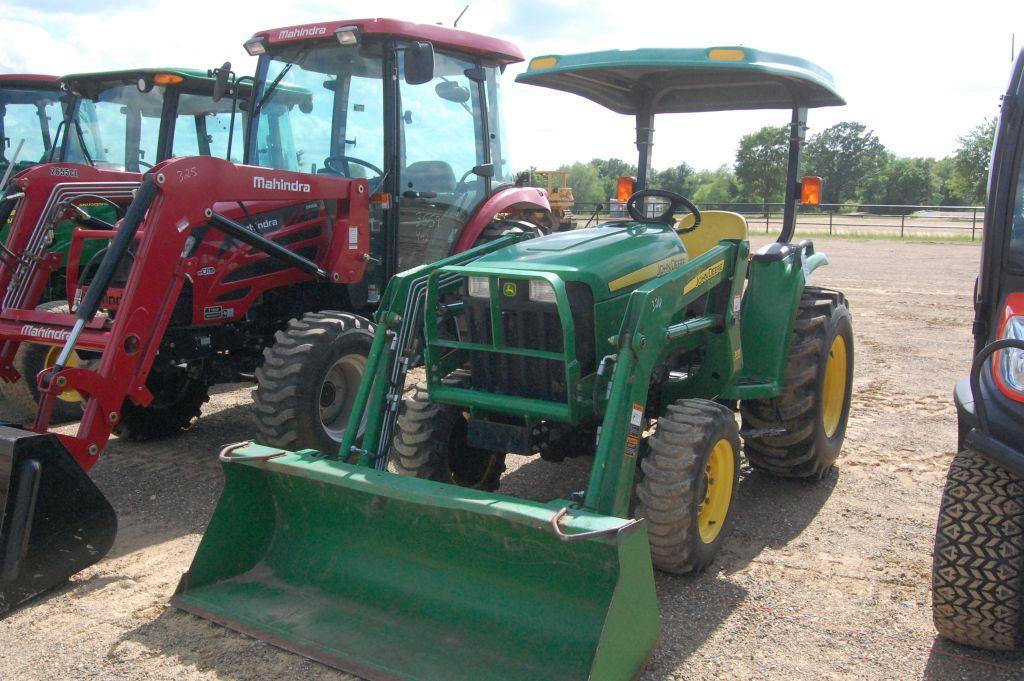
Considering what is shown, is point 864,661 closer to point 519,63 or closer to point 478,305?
point 478,305

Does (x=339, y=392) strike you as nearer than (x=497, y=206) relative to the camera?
Yes

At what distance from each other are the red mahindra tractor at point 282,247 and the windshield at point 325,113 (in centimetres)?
1

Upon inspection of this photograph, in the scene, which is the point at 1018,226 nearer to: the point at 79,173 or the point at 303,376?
the point at 303,376

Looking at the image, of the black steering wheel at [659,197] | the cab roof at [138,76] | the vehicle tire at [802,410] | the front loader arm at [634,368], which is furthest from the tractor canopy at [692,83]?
the cab roof at [138,76]

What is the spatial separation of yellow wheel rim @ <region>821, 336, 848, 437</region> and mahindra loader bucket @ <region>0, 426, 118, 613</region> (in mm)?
Answer: 3934

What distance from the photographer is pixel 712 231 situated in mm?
5492

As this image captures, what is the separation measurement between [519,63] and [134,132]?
13.0 ft

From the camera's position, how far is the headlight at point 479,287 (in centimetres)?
391

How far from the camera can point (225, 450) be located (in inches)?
146

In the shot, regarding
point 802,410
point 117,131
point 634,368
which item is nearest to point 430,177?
point 802,410

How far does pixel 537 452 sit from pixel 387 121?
278cm

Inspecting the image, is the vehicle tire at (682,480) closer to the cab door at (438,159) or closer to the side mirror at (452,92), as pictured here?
the cab door at (438,159)

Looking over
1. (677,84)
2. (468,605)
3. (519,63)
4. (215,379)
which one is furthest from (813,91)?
(215,379)

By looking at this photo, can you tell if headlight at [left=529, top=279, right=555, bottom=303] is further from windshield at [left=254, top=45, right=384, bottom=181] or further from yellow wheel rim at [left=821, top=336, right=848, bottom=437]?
windshield at [left=254, top=45, right=384, bottom=181]
